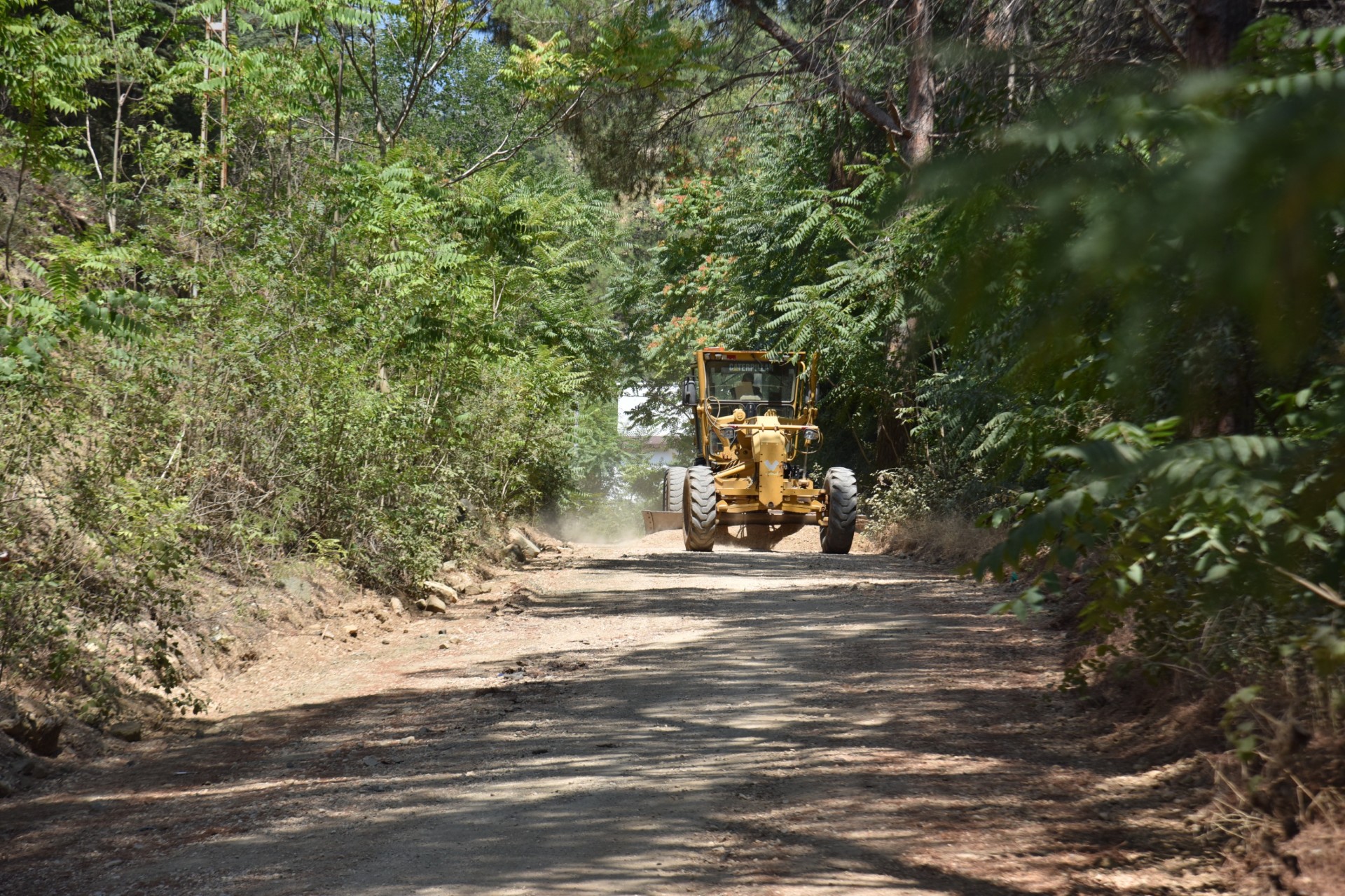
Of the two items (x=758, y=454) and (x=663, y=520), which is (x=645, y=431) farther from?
(x=758, y=454)

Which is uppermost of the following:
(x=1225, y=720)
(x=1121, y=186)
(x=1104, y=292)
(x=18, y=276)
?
(x=18, y=276)

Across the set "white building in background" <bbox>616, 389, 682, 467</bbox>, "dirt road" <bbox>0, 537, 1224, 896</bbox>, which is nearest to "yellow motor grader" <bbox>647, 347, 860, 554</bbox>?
"dirt road" <bbox>0, 537, 1224, 896</bbox>

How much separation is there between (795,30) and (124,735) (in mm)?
14471

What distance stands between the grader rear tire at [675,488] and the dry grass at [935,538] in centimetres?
405

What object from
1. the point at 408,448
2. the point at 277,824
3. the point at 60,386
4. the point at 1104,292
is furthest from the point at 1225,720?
the point at 408,448

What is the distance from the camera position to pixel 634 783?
571 centimetres

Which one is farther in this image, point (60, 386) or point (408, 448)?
point (408, 448)

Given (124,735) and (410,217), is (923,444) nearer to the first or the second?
(410,217)

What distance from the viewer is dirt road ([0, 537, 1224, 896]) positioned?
177 inches

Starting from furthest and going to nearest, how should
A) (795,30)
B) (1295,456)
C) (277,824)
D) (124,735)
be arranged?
(795,30) < (124,735) < (277,824) < (1295,456)

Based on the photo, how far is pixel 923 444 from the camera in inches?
882

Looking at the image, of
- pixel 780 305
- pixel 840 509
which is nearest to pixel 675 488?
pixel 780 305

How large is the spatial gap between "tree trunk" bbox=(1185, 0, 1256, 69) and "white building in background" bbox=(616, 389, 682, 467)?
3380cm

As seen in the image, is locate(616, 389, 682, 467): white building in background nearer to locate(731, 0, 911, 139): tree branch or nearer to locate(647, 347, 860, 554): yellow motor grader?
locate(647, 347, 860, 554): yellow motor grader
